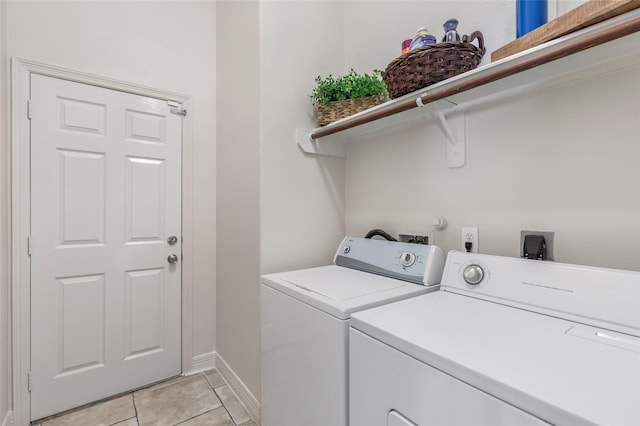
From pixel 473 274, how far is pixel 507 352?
0.46m

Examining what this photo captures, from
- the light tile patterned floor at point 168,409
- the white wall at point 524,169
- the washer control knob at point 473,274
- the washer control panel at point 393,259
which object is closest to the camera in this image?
the white wall at point 524,169

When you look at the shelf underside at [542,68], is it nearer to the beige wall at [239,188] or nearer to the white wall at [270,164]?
the white wall at [270,164]

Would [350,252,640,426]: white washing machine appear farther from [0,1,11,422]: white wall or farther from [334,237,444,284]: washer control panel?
[0,1,11,422]: white wall

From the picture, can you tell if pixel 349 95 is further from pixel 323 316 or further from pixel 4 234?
pixel 4 234

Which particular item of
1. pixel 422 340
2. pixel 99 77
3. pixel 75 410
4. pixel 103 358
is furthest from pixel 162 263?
pixel 422 340

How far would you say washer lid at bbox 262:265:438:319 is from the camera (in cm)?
97

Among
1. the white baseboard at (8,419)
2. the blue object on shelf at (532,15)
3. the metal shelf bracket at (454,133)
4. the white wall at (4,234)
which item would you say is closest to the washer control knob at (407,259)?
the metal shelf bracket at (454,133)

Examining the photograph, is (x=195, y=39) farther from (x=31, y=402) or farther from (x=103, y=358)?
(x=31, y=402)

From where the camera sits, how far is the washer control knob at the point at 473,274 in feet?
3.45

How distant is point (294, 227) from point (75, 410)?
1.68m

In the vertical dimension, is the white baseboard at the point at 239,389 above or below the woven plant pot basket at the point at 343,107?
below

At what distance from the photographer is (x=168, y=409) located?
1.73 metres

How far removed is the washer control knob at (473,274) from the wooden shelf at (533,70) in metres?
0.57

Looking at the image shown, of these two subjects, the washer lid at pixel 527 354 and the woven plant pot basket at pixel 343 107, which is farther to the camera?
the woven plant pot basket at pixel 343 107
